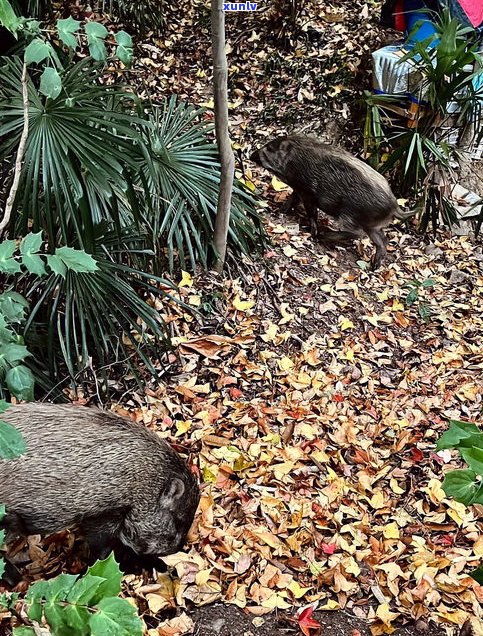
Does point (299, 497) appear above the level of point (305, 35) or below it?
below

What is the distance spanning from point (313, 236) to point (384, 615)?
3403 mm

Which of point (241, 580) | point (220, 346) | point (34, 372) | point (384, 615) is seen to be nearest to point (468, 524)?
point (384, 615)

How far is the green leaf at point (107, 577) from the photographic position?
4.20 feet

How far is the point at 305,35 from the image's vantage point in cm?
765

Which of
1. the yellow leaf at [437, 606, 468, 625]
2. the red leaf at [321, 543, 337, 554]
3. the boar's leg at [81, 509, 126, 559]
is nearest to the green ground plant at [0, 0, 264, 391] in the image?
the boar's leg at [81, 509, 126, 559]

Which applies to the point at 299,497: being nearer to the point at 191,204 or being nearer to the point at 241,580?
the point at 241,580

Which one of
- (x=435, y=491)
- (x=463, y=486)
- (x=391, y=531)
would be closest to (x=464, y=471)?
(x=463, y=486)

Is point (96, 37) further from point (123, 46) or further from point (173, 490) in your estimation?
point (173, 490)

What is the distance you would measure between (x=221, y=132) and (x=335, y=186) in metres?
1.58

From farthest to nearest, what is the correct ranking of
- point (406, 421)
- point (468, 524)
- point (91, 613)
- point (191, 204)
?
point (191, 204)
point (406, 421)
point (468, 524)
point (91, 613)

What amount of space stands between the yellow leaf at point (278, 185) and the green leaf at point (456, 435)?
4674 mm

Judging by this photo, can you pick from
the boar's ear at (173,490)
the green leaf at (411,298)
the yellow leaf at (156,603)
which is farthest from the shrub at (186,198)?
the yellow leaf at (156,603)

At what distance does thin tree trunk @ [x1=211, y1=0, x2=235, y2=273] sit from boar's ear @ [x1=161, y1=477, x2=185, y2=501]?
196 cm

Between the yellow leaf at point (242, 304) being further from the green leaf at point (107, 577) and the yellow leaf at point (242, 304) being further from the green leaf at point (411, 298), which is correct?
the green leaf at point (107, 577)
